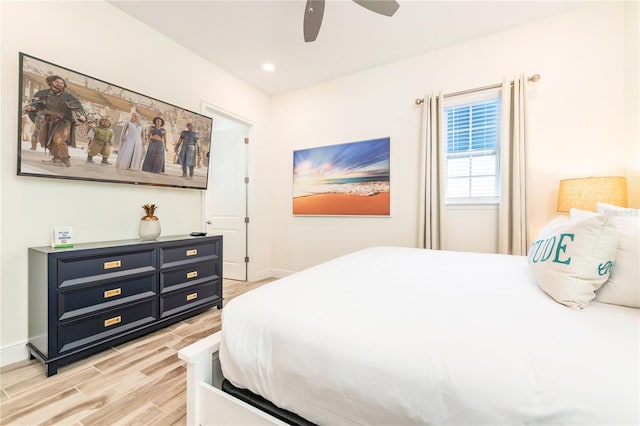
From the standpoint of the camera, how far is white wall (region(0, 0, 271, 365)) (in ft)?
6.03

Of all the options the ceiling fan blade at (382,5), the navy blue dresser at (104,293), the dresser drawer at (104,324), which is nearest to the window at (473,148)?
the ceiling fan blade at (382,5)

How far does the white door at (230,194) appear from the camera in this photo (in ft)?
13.1

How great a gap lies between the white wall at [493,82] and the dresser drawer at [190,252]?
1.44 m

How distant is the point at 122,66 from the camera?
2.46m

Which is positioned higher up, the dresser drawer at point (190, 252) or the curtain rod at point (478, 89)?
the curtain rod at point (478, 89)

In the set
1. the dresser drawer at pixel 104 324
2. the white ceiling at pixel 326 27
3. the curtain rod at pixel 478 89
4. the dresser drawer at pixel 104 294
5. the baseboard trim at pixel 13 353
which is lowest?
the baseboard trim at pixel 13 353

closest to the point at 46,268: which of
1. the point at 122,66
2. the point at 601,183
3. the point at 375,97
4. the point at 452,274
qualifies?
the point at 122,66

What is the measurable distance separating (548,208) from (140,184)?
387 centimetres

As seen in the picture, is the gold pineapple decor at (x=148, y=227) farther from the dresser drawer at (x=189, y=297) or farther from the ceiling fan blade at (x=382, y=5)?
the ceiling fan blade at (x=382, y=5)

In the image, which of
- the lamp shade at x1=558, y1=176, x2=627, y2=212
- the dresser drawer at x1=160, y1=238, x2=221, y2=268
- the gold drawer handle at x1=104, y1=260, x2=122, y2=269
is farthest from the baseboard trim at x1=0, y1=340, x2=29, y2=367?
the lamp shade at x1=558, y1=176, x2=627, y2=212

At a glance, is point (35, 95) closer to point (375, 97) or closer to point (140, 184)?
point (140, 184)

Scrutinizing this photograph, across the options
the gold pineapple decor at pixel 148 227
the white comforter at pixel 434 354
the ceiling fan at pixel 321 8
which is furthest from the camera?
the gold pineapple decor at pixel 148 227

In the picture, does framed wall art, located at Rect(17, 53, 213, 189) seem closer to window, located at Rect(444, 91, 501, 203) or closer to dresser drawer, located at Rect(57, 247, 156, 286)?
dresser drawer, located at Rect(57, 247, 156, 286)

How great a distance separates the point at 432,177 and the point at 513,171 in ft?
2.38
